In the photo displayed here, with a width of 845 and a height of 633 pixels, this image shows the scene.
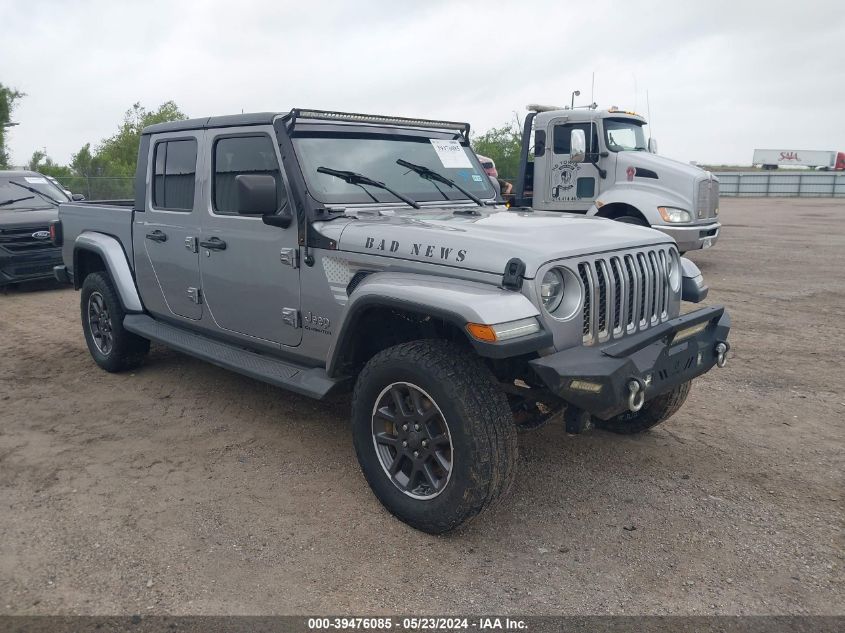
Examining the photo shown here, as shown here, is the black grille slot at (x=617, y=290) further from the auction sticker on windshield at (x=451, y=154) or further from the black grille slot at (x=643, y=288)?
the auction sticker on windshield at (x=451, y=154)

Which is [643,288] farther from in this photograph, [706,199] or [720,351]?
[706,199]

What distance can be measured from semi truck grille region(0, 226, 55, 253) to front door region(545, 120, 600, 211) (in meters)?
7.52

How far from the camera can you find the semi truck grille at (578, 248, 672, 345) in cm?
327

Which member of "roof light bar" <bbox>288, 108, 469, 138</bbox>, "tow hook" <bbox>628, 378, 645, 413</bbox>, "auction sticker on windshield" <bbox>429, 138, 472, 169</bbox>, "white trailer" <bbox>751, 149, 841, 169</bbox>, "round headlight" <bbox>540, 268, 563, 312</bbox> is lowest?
"tow hook" <bbox>628, 378, 645, 413</bbox>

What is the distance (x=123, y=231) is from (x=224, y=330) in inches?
61.4

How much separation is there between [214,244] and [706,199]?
336 inches

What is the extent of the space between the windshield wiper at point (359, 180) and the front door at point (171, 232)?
44.5 inches

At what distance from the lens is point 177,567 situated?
3.09 meters

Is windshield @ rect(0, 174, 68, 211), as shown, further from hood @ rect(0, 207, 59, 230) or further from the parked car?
hood @ rect(0, 207, 59, 230)

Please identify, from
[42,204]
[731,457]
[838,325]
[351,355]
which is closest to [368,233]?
[351,355]

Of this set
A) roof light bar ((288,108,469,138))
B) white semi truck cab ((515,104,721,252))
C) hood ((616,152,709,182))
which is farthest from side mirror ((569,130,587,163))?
roof light bar ((288,108,469,138))

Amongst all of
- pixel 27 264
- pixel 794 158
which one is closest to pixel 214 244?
pixel 27 264

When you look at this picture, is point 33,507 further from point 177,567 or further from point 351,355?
point 351,355

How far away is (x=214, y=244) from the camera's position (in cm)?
449
